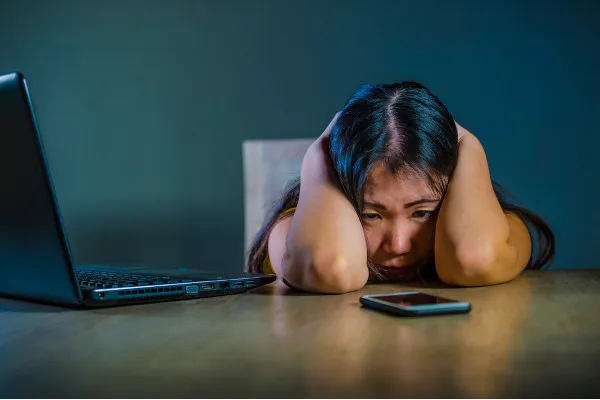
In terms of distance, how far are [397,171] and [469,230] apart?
0.55 feet

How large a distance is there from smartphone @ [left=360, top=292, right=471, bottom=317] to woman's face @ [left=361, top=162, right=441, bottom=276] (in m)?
0.32

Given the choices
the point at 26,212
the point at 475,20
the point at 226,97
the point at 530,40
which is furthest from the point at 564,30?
the point at 26,212

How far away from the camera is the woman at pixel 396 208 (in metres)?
1.03

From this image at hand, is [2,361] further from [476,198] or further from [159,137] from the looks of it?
[159,137]

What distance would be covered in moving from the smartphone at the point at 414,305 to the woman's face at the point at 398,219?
1.04 ft

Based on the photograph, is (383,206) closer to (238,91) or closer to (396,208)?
(396,208)

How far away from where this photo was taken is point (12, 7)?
2.86 meters

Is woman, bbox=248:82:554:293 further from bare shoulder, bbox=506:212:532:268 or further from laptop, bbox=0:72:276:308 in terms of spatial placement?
laptop, bbox=0:72:276:308

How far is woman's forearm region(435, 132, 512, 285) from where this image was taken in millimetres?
1030

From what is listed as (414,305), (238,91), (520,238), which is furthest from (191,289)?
(238,91)

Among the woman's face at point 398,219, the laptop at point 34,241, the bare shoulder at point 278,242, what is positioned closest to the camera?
the laptop at point 34,241

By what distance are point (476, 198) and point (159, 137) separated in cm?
182

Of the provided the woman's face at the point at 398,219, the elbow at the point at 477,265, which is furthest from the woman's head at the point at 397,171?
the elbow at the point at 477,265

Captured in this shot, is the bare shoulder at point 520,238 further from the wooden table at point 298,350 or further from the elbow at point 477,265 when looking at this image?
the wooden table at point 298,350
